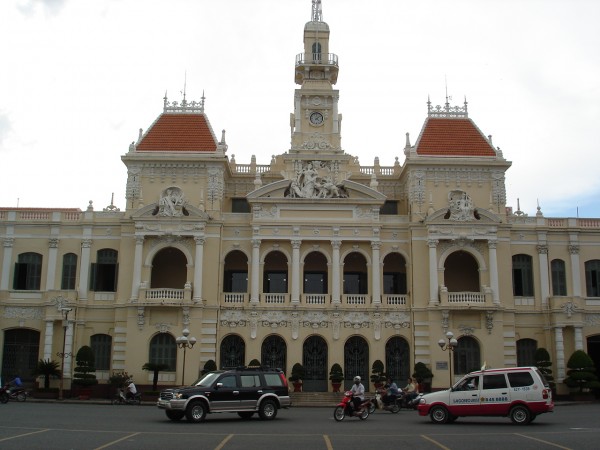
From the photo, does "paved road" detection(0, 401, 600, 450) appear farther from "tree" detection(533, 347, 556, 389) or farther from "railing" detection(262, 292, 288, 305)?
"railing" detection(262, 292, 288, 305)

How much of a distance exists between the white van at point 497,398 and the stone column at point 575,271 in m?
24.4

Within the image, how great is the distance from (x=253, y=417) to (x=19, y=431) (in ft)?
33.7

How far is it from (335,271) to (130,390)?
15398mm

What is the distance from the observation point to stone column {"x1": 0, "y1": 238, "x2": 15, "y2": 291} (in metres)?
47.6

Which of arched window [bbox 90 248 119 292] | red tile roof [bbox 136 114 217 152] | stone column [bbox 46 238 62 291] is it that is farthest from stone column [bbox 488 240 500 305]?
stone column [bbox 46 238 62 291]

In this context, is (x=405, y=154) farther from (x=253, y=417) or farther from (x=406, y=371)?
(x=253, y=417)

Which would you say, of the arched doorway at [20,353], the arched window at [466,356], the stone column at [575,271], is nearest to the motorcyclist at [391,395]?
the arched window at [466,356]

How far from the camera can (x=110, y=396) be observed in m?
44.4

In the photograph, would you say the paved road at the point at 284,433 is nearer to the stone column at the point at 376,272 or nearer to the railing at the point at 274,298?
the stone column at the point at 376,272

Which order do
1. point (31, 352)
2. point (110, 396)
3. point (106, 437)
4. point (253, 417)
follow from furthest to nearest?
point (31, 352) → point (110, 396) → point (253, 417) → point (106, 437)

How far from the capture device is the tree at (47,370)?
4350cm

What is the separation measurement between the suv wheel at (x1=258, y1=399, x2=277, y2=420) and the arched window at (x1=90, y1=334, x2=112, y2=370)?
22.7 m

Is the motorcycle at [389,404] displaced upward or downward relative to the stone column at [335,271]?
downward

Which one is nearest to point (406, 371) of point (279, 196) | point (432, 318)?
point (432, 318)
